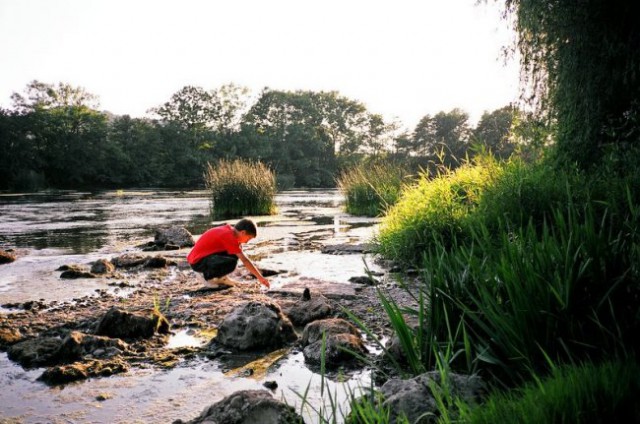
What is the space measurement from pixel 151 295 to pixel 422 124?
57922 mm

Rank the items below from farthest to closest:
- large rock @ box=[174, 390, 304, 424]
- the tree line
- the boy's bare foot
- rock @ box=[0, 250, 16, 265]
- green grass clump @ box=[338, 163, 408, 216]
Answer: the tree line
green grass clump @ box=[338, 163, 408, 216]
rock @ box=[0, 250, 16, 265]
the boy's bare foot
large rock @ box=[174, 390, 304, 424]

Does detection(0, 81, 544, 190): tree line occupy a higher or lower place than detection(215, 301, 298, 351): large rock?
higher

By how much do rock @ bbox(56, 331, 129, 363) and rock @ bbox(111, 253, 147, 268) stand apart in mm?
3869

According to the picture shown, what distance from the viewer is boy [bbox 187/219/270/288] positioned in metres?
5.83

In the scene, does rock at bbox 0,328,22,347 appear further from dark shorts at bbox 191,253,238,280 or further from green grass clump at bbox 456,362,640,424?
green grass clump at bbox 456,362,640,424

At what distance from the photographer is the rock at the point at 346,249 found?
8188 millimetres

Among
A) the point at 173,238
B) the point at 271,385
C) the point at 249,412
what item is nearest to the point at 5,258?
the point at 173,238

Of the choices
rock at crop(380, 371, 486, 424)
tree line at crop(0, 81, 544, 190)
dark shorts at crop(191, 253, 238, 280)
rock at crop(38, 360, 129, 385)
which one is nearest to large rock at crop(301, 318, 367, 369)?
rock at crop(380, 371, 486, 424)

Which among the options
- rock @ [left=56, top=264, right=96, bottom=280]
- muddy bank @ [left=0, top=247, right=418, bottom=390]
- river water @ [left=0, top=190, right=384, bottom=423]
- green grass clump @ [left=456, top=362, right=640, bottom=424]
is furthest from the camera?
rock @ [left=56, top=264, right=96, bottom=280]

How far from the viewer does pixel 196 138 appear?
65.8 m

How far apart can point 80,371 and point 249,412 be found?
4.78 feet

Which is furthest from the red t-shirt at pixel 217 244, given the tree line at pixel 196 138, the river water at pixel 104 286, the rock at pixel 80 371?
the tree line at pixel 196 138

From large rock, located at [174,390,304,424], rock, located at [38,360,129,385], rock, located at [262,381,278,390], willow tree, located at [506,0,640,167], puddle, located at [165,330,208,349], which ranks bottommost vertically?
puddle, located at [165,330,208,349]

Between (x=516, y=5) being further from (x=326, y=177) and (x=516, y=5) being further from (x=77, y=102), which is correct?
(x=77, y=102)
